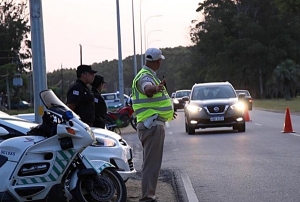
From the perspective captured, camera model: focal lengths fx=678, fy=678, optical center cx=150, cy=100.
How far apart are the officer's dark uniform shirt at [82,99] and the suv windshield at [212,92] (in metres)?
13.0

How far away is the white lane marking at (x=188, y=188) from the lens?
9.40 metres

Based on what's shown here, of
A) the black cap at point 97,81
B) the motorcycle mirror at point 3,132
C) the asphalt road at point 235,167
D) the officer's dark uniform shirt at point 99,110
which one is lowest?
the asphalt road at point 235,167

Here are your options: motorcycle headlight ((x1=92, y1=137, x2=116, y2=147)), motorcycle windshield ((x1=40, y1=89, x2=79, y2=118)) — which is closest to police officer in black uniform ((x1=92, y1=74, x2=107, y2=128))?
motorcycle headlight ((x1=92, y1=137, x2=116, y2=147))

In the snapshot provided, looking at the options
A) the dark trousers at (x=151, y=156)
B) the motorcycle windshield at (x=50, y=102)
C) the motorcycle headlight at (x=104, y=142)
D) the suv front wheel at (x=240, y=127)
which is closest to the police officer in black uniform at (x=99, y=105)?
the motorcycle headlight at (x=104, y=142)

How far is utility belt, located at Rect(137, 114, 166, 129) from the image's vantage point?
8219mm

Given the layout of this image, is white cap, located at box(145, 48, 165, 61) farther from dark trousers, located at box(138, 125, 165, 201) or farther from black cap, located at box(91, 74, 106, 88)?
black cap, located at box(91, 74, 106, 88)

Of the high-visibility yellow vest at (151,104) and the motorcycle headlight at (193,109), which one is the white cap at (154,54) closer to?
the high-visibility yellow vest at (151,104)

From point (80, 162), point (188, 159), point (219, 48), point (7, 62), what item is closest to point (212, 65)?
point (219, 48)

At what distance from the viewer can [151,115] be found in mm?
8219

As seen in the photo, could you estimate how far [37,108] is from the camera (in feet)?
45.6

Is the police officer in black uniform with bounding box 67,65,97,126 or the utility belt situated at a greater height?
the police officer in black uniform with bounding box 67,65,97,126

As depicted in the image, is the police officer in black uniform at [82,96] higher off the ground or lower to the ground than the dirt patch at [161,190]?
higher

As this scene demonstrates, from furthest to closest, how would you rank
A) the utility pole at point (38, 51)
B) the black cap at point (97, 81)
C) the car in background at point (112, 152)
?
the utility pole at point (38, 51) → the black cap at point (97, 81) → the car in background at point (112, 152)

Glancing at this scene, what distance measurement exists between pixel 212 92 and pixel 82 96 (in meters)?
13.4
